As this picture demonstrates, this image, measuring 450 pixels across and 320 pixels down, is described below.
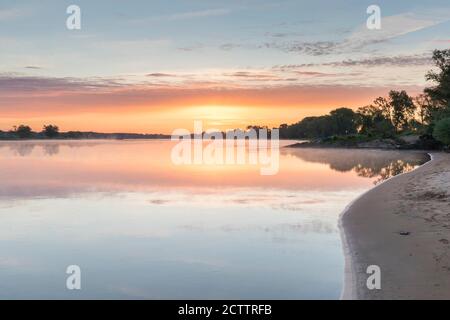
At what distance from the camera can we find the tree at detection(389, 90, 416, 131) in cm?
11569

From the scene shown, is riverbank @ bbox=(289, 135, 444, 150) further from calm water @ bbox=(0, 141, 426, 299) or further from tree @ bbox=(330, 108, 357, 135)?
tree @ bbox=(330, 108, 357, 135)

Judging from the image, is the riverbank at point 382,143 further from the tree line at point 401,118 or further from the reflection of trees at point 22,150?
the reflection of trees at point 22,150

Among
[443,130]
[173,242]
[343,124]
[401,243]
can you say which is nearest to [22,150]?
[443,130]

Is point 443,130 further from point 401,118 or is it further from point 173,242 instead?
point 401,118

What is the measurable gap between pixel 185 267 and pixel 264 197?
10.1m

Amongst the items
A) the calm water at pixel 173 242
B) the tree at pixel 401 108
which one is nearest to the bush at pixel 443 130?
the calm water at pixel 173 242

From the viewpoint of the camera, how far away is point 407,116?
119 meters

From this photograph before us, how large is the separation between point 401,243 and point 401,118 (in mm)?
113993

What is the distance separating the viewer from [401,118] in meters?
117

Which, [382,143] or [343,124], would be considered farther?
[343,124]

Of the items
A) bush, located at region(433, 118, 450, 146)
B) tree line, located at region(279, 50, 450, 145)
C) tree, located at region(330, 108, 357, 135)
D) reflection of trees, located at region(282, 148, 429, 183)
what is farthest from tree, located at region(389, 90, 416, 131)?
bush, located at region(433, 118, 450, 146)

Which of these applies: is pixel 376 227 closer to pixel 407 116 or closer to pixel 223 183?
pixel 223 183

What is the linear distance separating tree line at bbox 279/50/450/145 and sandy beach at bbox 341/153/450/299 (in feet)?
115
